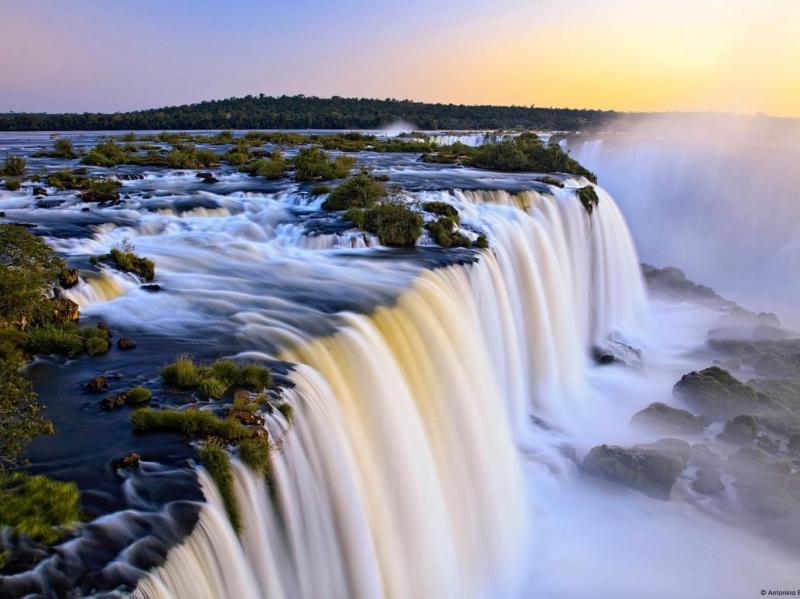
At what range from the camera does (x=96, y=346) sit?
9680 mm

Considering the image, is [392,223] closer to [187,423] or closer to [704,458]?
[704,458]

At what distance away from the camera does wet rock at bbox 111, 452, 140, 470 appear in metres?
6.86

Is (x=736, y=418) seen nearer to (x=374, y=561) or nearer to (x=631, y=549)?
(x=631, y=549)

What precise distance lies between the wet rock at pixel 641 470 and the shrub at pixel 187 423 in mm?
9308

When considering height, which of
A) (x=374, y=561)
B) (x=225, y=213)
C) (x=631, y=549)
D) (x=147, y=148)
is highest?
(x=147, y=148)

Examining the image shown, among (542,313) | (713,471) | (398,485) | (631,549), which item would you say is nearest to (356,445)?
(398,485)

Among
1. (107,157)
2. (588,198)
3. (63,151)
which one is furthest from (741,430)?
(63,151)

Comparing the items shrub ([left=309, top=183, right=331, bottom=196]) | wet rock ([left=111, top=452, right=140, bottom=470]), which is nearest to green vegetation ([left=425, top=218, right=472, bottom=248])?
shrub ([left=309, top=183, right=331, bottom=196])

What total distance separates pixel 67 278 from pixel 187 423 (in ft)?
18.0

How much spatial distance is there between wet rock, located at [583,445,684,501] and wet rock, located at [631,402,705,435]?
2529mm

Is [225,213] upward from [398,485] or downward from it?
upward

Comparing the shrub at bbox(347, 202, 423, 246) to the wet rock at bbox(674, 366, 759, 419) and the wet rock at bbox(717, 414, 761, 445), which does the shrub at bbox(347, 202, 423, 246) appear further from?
the wet rock at bbox(717, 414, 761, 445)

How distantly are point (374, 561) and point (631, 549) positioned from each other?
648 cm

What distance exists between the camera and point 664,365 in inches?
858
